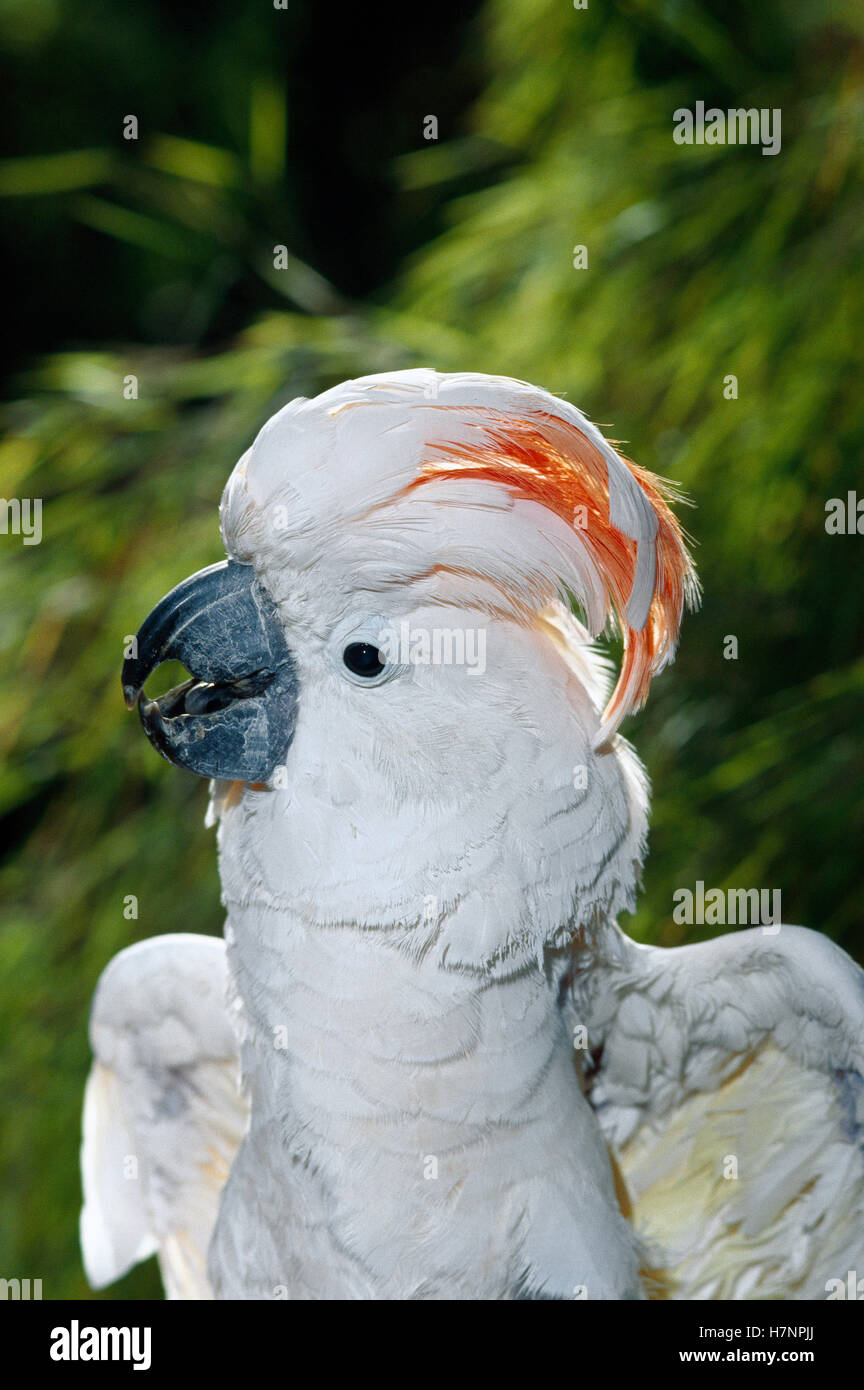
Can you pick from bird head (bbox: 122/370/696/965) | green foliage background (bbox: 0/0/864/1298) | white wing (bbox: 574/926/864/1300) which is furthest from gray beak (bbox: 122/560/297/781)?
green foliage background (bbox: 0/0/864/1298)

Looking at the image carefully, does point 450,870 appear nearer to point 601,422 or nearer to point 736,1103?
point 736,1103

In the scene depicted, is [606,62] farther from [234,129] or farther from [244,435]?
[234,129]

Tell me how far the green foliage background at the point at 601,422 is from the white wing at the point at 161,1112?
341mm

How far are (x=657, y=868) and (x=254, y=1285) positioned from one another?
2.00 ft

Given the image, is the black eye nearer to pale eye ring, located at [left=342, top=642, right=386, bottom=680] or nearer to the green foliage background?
pale eye ring, located at [left=342, top=642, right=386, bottom=680]

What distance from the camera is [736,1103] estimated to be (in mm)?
1000

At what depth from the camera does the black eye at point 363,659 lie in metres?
0.79

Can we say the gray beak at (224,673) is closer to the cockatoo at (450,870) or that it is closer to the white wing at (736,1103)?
the cockatoo at (450,870)

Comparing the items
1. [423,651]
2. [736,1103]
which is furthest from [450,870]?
[736,1103]

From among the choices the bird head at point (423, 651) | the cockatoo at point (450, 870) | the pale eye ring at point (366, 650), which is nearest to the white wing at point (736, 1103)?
the cockatoo at point (450, 870)

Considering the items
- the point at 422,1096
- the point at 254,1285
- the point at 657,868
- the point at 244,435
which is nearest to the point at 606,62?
the point at 244,435

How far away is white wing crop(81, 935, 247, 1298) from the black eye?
426mm

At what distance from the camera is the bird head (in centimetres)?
78

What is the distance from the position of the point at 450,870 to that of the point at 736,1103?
0.40 meters
